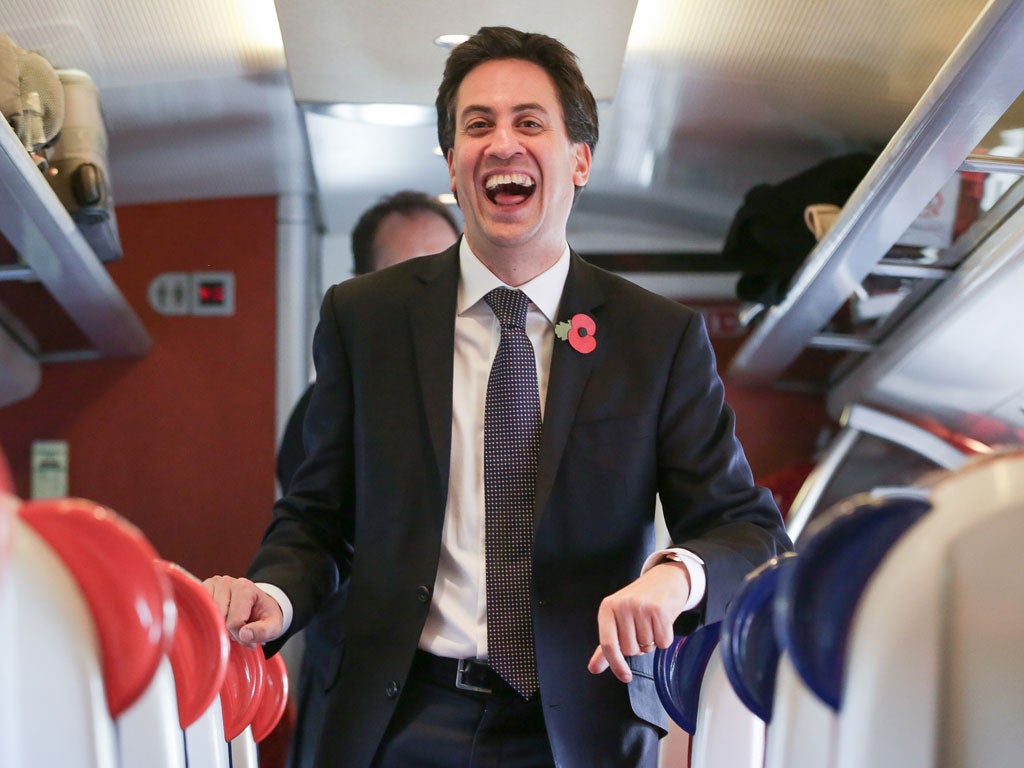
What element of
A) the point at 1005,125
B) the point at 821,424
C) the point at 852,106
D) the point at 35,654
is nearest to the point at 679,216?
the point at 821,424

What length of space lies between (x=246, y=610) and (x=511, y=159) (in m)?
0.80

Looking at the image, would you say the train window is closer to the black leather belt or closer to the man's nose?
the man's nose

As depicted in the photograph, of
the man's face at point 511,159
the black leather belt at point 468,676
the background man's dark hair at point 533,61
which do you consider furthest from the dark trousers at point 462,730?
the background man's dark hair at point 533,61

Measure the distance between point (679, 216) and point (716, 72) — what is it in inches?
58.4

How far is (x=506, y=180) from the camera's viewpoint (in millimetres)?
1974

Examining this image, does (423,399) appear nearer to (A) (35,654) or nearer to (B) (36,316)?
(A) (35,654)

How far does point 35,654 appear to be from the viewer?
37.3 inches

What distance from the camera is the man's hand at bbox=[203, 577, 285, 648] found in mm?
1608

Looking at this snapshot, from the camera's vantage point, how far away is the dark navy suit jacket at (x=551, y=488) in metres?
1.77

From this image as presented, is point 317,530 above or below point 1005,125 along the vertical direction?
below

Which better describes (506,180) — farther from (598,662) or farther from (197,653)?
(197,653)

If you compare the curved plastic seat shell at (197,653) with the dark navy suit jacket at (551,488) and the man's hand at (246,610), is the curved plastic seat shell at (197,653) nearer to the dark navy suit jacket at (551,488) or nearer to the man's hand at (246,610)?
the man's hand at (246,610)

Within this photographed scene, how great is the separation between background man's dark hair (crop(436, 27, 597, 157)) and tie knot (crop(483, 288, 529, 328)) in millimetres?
323

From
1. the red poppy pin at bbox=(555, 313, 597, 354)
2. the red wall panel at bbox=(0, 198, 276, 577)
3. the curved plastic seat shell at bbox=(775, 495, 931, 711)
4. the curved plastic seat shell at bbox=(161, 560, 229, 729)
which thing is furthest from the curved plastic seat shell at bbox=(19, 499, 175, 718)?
the red wall panel at bbox=(0, 198, 276, 577)
